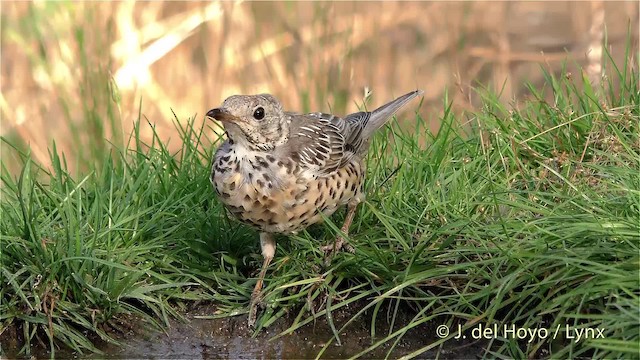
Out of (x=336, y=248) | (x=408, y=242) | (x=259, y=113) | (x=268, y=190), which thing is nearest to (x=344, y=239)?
(x=336, y=248)

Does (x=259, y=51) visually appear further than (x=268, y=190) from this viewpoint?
Yes

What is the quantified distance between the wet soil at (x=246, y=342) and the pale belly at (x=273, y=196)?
0.46m

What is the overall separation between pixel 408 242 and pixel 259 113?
36.6 inches

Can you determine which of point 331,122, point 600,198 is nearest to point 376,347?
point 600,198

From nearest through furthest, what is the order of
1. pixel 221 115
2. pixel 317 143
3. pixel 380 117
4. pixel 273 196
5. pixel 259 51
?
1. pixel 221 115
2. pixel 273 196
3. pixel 317 143
4. pixel 380 117
5. pixel 259 51

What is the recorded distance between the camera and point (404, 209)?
17.6 feet

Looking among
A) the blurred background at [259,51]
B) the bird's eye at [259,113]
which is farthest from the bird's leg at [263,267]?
the blurred background at [259,51]

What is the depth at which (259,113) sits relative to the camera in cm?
514

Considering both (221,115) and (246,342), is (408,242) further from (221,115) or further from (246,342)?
(221,115)

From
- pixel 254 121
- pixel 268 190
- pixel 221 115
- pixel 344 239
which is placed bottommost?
pixel 344 239

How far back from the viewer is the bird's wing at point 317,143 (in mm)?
5250

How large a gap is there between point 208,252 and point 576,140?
198 centimetres

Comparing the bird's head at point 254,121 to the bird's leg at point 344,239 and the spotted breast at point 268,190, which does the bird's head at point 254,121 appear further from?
the bird's leg at point 344,239

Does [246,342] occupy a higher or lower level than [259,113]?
lower
